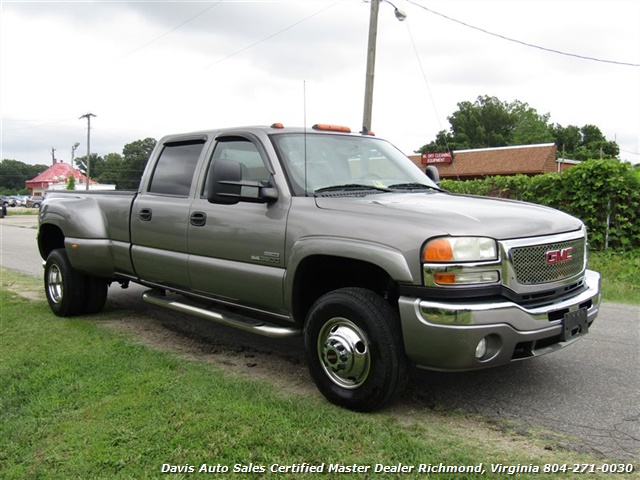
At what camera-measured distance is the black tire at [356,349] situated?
132 inches

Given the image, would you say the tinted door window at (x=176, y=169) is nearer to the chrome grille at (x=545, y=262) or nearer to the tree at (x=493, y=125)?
the chrome grille at (x=545, y=262)

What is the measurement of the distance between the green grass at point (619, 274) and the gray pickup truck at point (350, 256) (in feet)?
12.7

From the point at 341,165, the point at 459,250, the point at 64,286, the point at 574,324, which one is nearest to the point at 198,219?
the point at 341,165

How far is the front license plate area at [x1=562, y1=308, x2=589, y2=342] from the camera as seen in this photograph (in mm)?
3473

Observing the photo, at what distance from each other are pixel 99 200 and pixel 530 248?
4.42 metres

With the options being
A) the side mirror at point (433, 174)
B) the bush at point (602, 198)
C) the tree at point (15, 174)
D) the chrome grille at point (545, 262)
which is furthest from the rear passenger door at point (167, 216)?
the tree at point (15, 174)

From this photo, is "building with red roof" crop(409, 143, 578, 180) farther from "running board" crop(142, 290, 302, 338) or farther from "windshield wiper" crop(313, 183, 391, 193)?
"windshield wiper" crop(313, 183, 391, 193)

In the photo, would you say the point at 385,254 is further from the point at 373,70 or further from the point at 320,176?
the point at 373,70

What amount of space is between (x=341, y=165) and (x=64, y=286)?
3.54 m

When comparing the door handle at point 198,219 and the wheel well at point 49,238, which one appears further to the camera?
the wheel well at point 49,238

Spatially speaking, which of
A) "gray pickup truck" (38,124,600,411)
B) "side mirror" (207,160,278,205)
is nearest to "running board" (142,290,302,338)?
"gray pickup truck" (38,124,600,411)

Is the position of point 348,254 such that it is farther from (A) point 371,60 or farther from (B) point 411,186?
(A) point 371,60

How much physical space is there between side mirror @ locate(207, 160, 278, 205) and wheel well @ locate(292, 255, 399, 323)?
23.5 inches

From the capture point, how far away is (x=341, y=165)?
4.47m
